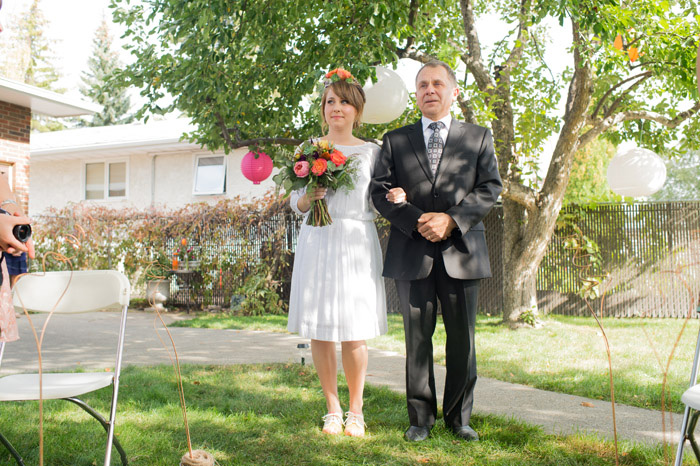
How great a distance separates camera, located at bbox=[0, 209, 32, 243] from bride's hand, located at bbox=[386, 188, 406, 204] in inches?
71.9

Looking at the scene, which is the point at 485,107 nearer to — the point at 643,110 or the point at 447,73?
the point at 643,110

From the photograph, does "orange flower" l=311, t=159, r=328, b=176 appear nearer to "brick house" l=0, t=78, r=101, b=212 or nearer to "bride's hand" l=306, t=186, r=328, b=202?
"bride's hand" l=306, t=186, r=328, b=202

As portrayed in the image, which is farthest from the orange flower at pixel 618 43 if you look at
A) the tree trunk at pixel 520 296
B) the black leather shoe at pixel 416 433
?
the black leather shoe at pixel 416 433

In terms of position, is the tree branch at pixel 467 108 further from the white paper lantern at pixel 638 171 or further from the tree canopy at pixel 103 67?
the tree canopy at pixel 103 67

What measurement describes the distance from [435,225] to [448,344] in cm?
74

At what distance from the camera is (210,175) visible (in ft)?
55.1

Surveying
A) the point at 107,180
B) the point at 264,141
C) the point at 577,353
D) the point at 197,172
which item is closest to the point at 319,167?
the point at 577,353

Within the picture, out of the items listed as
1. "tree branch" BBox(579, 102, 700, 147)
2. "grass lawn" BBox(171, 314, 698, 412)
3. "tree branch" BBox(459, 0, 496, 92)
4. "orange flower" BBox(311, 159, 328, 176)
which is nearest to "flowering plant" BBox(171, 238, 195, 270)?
"grass lawn" BBox(171, 314, 698, 412)

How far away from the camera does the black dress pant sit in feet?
10.6

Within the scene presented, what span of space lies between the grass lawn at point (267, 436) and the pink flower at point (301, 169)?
4.94 feet

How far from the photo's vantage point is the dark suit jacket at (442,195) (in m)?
3.17

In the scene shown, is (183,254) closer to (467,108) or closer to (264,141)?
(264,141)

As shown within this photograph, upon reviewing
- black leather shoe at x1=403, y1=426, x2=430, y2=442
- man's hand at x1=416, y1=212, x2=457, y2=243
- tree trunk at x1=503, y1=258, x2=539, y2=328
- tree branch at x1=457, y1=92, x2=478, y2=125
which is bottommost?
black leather shoe at x1=403, y1=426, x2=430, y2=442

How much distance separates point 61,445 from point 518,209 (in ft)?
24.9
